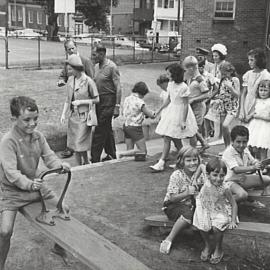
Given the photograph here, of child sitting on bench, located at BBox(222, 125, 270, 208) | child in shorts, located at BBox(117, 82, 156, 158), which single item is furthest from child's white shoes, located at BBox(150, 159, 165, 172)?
child sitting on bench, located at BBox(222, 125, 270, 208)

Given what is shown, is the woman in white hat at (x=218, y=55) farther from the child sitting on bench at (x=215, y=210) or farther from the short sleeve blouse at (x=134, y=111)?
the child sitting on bench at (x=215, y=210)

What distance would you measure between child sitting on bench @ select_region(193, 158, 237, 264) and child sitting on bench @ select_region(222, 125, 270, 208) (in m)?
0.53

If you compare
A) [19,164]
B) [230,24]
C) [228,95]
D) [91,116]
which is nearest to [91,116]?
[91,116]

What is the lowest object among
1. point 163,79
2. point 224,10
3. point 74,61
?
point 163,79

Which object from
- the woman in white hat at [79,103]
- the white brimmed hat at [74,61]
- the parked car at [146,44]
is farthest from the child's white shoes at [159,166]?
the parked car at [146,44]

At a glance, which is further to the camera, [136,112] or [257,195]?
[136,112]

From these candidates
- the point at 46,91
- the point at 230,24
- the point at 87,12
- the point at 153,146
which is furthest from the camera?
the point at 87,12

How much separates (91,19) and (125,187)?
4574cm

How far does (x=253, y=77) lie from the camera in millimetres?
7680

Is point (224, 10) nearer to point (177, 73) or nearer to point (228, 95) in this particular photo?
point (228, 95)

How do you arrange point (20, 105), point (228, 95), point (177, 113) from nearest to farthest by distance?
point (20, 105), point (177, 113), point (228, 95)

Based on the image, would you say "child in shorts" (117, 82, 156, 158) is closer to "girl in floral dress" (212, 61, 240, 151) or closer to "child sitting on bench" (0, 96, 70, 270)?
"girl in floral dress" (212, 61, 240, 151)

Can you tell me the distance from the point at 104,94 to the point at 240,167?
3.09 m

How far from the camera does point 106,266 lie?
427 cm
